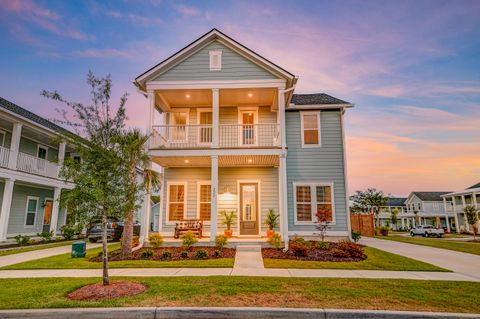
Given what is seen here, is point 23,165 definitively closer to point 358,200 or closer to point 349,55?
point 349,55

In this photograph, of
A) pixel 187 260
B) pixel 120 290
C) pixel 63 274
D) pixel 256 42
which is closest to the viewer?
pixel 120 290

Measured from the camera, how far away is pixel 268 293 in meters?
5.04

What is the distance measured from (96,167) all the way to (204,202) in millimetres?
8028

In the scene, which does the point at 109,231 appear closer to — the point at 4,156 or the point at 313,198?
the point at 4,156

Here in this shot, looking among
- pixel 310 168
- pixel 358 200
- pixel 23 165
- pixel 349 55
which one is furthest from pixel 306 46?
pixel 358 200

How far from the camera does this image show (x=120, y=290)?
17.1 ft

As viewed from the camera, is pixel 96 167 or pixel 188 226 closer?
pixel 96 167

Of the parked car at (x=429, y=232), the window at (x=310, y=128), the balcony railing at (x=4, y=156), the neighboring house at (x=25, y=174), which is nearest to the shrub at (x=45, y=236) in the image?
the neighboring house at (x=25, y=174)

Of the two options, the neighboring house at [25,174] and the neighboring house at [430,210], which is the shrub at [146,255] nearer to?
the neighboring house at [25,174]

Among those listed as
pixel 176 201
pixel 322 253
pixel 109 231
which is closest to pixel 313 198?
pixel 322 253

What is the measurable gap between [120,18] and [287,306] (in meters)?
15.2

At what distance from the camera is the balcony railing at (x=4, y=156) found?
13.7 meters

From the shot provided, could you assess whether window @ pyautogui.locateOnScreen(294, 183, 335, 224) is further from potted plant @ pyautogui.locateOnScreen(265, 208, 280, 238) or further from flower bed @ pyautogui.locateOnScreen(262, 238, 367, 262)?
flower bed @ pyautogui.locateOnScreen(262, 238, 367, 262)

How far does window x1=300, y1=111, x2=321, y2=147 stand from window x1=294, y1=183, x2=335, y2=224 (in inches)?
82.6
